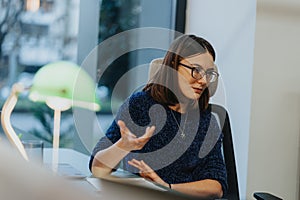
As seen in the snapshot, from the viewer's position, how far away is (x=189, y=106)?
180cm

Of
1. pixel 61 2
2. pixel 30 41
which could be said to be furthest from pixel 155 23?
pixel 30 41

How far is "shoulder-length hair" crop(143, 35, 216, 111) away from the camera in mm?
1739

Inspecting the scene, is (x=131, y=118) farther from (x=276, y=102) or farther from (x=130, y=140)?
(x=276, y=102)

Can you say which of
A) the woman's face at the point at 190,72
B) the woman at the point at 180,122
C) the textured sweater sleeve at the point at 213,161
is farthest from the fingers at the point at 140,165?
the woman's face at the point at 190,72

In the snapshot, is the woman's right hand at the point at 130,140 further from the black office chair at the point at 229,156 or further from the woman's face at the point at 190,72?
the black office chair at the point at 229,156

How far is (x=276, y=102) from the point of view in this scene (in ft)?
7.37

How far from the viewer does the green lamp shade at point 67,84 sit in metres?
2.05

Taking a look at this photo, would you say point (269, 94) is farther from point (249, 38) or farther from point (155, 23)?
point (155, 23)

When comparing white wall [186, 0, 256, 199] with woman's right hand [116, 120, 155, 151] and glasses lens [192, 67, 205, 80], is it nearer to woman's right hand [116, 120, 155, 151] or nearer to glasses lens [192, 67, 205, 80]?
glasses lens [192, 67, 205, 80]

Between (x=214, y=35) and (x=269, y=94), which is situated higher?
(x=214, y=35)

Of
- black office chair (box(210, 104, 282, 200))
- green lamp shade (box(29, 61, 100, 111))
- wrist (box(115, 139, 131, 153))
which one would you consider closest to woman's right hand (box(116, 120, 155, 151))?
wrist (box(115, 139, 131, 153))

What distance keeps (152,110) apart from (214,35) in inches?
35.6

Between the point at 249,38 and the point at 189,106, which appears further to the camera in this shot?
the point at 249,38

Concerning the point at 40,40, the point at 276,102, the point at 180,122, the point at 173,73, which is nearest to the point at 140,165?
the point at 180,122
